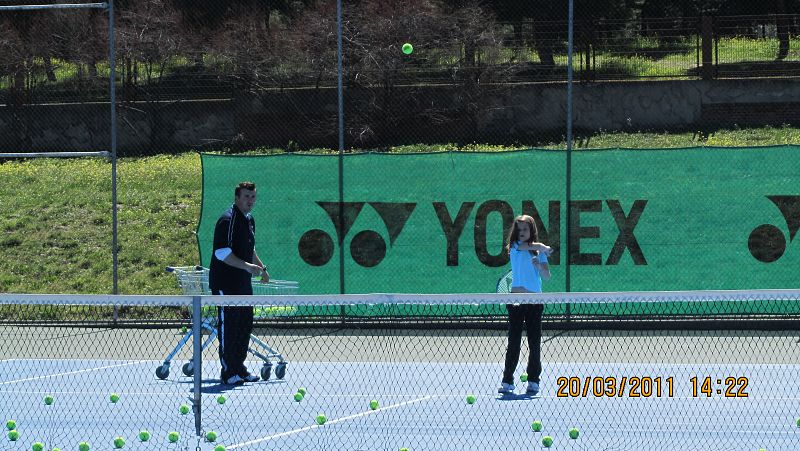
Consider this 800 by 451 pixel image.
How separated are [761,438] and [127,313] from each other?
7.67m

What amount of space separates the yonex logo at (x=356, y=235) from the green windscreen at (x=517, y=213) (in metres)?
0.01

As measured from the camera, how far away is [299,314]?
11820mm

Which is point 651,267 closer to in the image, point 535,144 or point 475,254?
point 475,254

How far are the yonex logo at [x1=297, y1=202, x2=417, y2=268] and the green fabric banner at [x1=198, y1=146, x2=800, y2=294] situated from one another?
0.01m

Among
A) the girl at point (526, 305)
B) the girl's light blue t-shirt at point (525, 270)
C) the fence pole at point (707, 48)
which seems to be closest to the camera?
the girl at point (526, 305)

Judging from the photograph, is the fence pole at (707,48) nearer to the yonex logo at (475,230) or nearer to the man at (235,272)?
the yonex logo at (475,230)

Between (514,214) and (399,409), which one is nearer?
(399,409)

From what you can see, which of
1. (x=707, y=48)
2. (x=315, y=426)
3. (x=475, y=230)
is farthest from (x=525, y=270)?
(x=707, y=48)

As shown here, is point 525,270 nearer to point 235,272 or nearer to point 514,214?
point 235,272

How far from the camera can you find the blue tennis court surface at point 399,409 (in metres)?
6.82

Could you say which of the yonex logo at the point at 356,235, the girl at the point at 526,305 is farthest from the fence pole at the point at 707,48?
the girl at the point at 526,305

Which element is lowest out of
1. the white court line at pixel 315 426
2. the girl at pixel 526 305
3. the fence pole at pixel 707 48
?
the white court line at pixel 315 426

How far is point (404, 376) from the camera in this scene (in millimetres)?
9055

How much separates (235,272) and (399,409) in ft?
5.34
